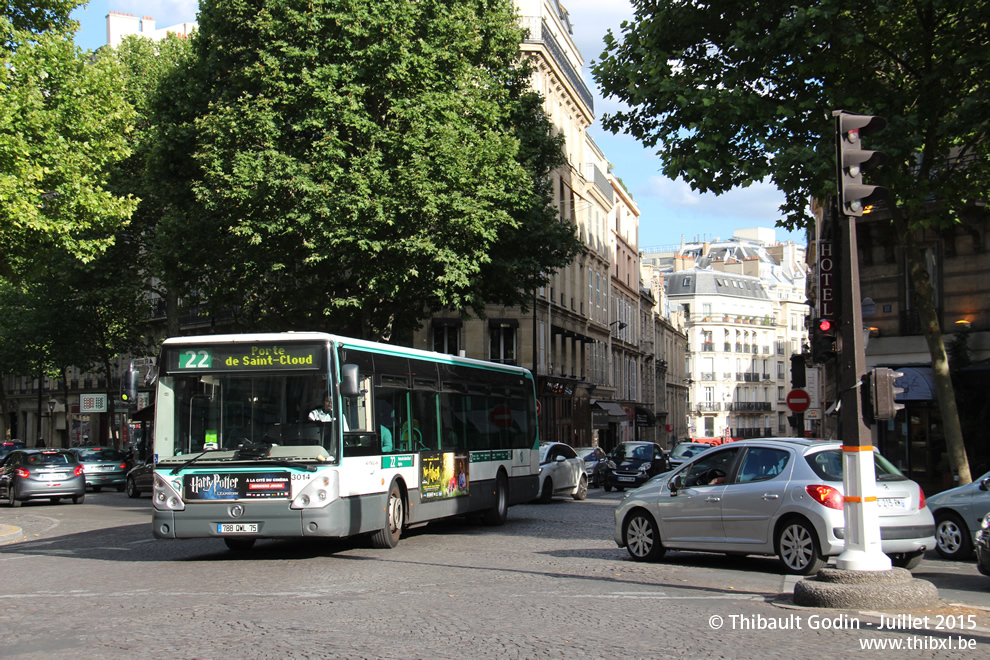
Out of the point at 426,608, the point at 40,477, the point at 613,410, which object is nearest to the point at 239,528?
the point at 426,608

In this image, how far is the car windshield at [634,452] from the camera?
111 feet

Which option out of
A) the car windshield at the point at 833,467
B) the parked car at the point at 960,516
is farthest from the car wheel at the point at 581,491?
the car windshield at the point at 833,467

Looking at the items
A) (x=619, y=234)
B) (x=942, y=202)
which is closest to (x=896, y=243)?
(x=942, y=202)

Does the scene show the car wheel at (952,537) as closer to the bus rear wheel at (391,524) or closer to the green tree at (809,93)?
the green tree at (809,93)

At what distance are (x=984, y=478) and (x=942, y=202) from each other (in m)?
5.63

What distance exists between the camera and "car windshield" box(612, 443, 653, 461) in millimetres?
33719

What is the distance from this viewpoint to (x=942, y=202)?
709 inches

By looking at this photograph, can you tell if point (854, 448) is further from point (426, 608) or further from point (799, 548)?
point (426, 608)

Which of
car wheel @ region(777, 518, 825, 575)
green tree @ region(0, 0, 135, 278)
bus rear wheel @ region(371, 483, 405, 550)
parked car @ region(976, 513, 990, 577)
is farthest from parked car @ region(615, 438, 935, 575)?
green tree @ region(0, 0, 135, 278)

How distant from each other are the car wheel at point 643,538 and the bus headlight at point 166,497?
5.81 metres

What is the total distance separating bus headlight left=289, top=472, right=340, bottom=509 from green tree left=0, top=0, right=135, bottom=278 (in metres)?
9.81

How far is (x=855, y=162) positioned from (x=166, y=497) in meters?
9.32

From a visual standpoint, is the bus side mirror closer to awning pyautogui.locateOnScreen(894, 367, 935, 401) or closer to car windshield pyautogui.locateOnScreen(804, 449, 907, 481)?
car windshield pyautogui.locateOnScreen(804, 449, 907, 481)

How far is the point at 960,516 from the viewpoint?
14.3m
